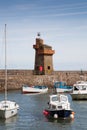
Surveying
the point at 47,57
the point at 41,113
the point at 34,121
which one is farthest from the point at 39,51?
the point at 34,121

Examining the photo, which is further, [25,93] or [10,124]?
[25,93]

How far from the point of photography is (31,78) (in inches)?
2913

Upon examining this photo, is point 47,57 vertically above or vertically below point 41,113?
above

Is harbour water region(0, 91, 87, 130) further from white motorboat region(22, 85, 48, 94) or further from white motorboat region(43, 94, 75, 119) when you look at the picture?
white motorboat region(22, 85, 48, 94)

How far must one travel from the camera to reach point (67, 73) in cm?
7894

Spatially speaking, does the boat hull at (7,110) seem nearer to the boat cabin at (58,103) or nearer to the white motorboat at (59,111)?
the white motorboat at (59,111)

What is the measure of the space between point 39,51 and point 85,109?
111 ft

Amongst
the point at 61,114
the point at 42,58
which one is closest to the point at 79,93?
the point at 61,114

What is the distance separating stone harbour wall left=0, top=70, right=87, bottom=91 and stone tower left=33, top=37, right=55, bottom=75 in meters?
1.46

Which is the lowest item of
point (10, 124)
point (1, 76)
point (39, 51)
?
point (10, 124)

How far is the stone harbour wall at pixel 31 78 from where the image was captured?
7125cm

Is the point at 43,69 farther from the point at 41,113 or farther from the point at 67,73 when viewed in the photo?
the point at 41,113

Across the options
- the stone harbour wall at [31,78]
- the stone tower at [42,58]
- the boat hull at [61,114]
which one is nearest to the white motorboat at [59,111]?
the boat hull at [61,114]

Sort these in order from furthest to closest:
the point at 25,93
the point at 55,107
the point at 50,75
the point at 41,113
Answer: the point at 50,75
the point at 25,93
the point at 41,113
the point at 55,107
